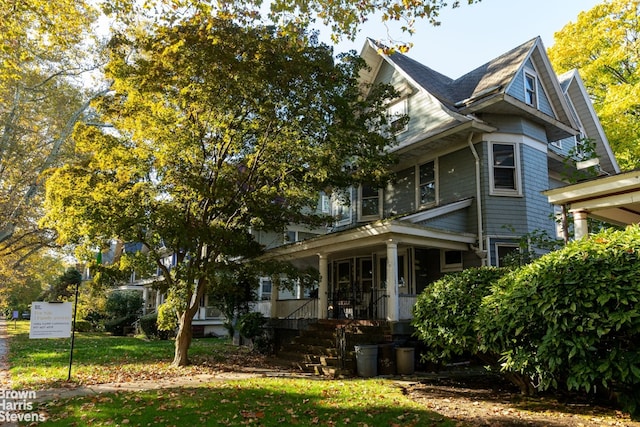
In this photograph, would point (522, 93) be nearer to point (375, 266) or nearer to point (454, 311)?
point (375, 266)

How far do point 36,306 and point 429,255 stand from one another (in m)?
11.4

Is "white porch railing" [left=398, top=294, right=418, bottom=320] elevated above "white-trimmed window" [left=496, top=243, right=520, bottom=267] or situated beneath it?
situated beneath

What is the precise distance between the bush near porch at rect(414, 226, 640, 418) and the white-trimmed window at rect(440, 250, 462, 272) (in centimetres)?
701

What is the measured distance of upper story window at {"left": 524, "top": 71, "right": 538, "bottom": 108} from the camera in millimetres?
15749

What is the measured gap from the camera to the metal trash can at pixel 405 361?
11148mm

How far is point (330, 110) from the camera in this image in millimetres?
12297

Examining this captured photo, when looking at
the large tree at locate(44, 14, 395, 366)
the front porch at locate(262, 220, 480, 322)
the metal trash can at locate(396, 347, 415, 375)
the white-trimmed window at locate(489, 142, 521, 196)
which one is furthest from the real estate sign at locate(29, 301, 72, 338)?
the white-trimmed window at locate(489, 142, 521, 196)

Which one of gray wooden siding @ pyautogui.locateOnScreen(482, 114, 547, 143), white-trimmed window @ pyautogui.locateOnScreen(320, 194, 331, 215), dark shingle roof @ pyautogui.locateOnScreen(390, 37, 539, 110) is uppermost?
dark shingle roof @ pyautogui.locateOnScreen(390, 37, 539, 110)

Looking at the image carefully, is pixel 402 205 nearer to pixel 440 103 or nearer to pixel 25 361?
pixel 440 103

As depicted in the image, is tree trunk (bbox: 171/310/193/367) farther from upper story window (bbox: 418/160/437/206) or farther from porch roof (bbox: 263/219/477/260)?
upper story window (bbox: 418/160/437/206)

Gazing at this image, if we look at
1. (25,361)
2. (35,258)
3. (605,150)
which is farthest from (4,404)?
(35,258)

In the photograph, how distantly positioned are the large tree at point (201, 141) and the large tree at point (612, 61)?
9.37 metres

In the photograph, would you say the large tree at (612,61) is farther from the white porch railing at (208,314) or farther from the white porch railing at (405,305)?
the white porch railing at (208,314)

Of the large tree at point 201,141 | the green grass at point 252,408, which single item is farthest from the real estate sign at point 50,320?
the green grass at point 252,408
